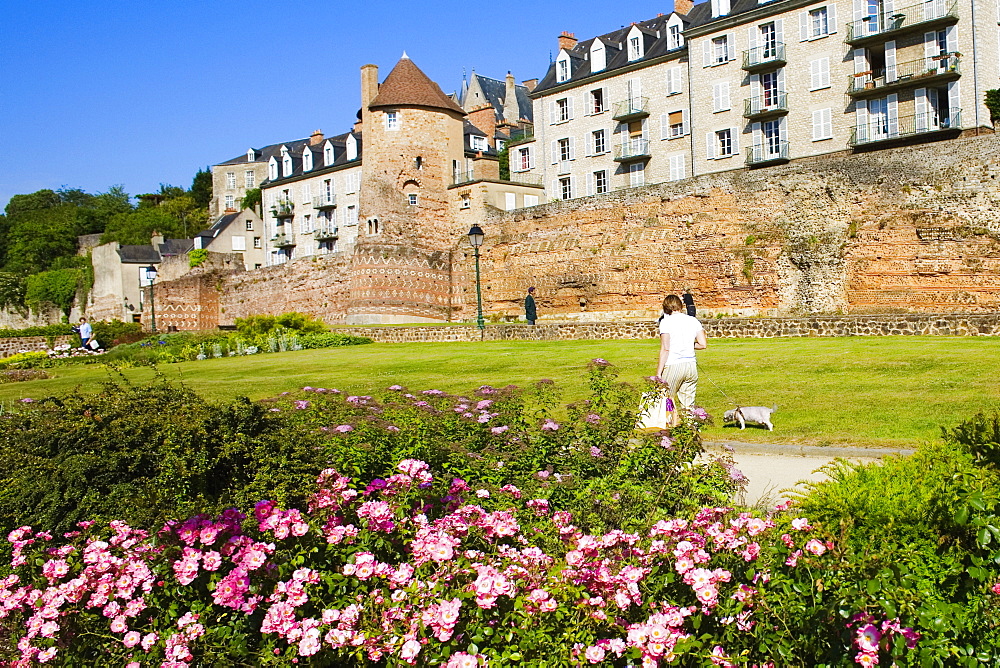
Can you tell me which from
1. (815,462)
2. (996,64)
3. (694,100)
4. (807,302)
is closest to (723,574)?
(815,462)

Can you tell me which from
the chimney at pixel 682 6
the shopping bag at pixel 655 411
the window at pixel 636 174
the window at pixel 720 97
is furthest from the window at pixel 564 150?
the shopping bag at pixel 655 411

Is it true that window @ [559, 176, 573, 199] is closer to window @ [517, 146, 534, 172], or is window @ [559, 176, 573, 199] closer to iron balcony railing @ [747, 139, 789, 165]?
window @ [517, 146, 534, 172]

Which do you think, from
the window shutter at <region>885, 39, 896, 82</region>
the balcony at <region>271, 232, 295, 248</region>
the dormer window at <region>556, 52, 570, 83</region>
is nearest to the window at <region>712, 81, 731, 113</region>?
the window shutter at <region>885, 39, 896, 82</region>

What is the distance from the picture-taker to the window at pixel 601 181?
153ft

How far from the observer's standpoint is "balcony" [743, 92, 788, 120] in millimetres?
38625

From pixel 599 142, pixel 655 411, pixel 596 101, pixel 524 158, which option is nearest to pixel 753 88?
pixel 599 142

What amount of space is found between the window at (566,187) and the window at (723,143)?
9293 mm

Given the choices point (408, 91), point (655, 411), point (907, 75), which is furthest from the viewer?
point (408, 91)

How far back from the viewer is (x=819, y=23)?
122 ft

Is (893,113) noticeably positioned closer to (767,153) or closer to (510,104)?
(767,153)

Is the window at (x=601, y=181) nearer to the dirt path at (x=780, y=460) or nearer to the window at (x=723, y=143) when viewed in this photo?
the window at (x=723, y=143)

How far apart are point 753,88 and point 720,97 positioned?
1757 mm

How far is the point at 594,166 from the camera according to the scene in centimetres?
4675

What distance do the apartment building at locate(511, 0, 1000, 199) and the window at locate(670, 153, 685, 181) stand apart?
7 cm
